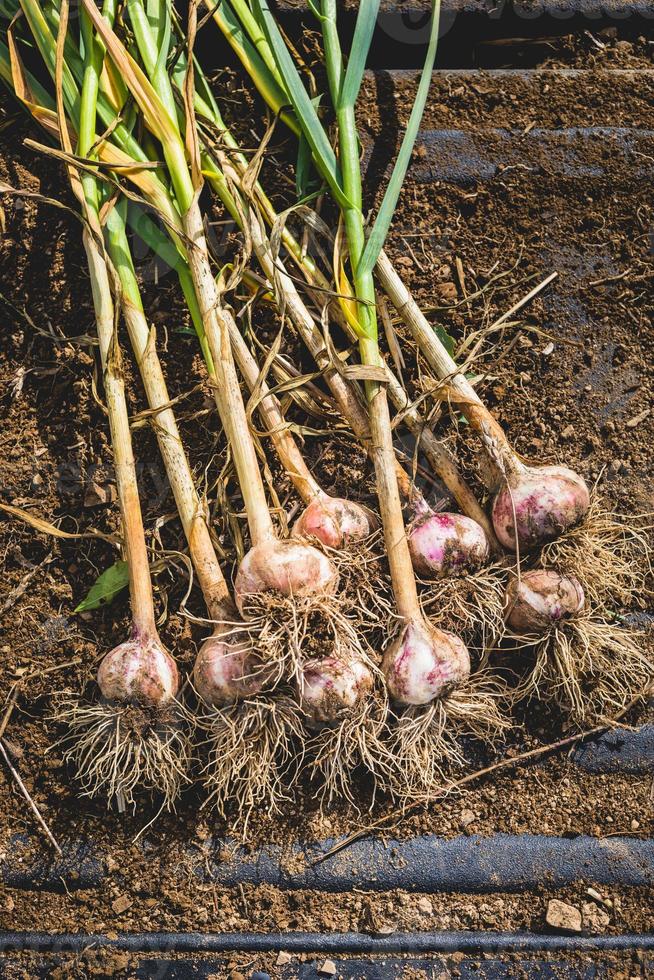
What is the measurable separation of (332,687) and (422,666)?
0.15m

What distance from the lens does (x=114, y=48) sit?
3.94 ft

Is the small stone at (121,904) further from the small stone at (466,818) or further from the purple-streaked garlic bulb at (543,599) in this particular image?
the purple-streaked garlic bulb at (543,599)

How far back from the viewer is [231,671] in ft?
3.84

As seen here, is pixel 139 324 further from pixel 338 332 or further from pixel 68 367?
pixel 338 332

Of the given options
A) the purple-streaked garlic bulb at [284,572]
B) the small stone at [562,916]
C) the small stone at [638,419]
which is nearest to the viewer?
the purple-streaked garlic bulb at [284,572]

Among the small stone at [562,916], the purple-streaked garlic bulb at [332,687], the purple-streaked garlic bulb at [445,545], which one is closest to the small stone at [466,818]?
the small stone at [562,916]

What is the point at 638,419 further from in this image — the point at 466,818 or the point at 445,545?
the point at 466,818

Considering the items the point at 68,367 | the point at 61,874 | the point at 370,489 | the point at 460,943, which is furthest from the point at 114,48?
the point at 460,943

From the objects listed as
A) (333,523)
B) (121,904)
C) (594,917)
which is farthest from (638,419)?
(121,904)

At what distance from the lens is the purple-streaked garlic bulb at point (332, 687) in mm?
1147

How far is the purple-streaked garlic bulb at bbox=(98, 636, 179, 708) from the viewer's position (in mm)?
1184

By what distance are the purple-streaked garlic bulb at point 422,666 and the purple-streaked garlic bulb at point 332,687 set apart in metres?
0.05

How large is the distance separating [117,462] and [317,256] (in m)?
0.55

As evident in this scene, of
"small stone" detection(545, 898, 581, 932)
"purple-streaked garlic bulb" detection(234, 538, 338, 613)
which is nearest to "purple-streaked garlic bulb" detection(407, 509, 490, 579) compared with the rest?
"purple-streaked garlic bulb" detection(234, 538, 338, 613)
